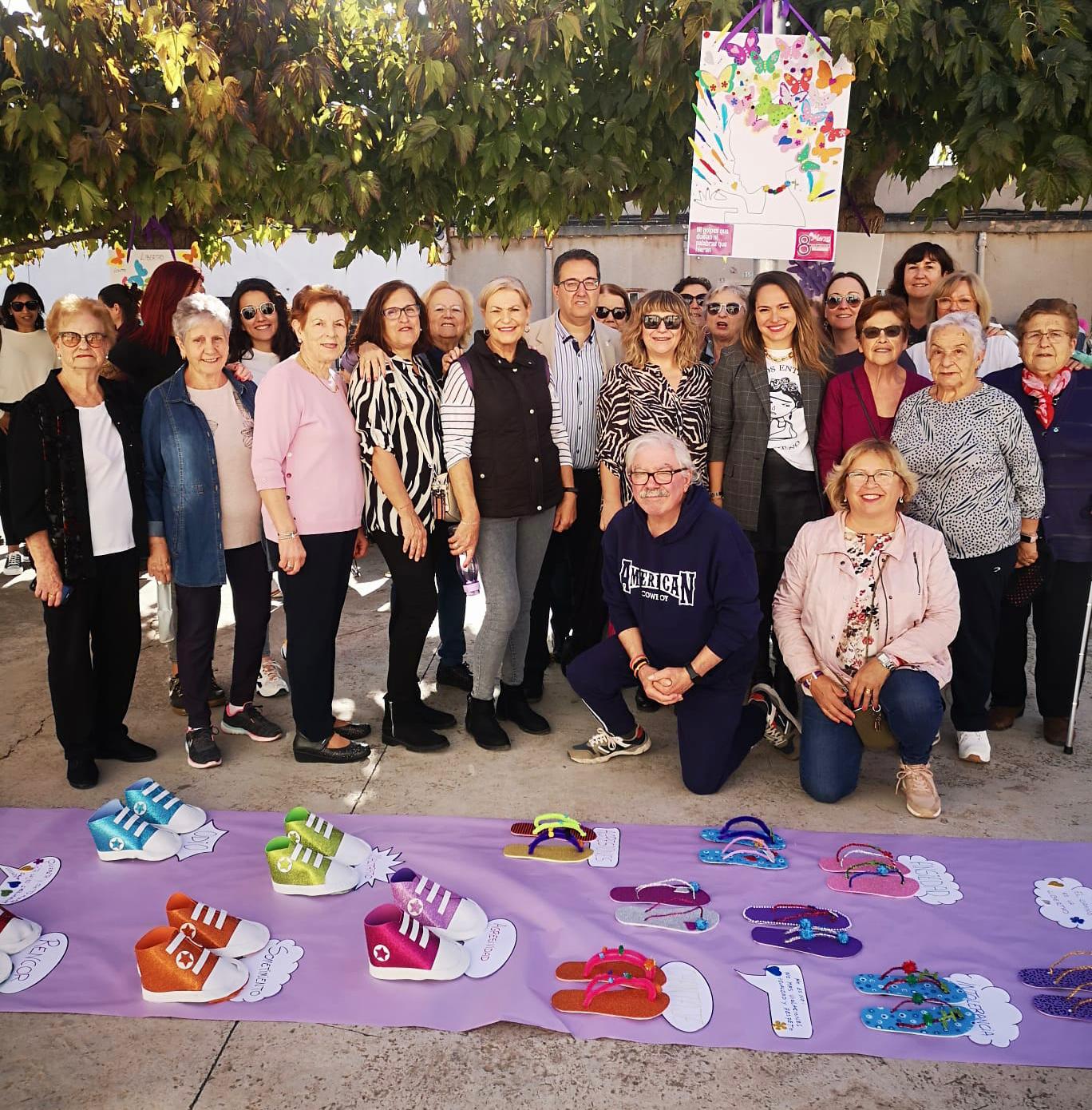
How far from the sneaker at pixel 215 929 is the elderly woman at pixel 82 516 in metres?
1.22

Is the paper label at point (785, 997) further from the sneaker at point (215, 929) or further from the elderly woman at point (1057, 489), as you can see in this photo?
the elderly woman at point (1057, 489)

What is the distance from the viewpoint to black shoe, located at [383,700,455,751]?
12.8 feet

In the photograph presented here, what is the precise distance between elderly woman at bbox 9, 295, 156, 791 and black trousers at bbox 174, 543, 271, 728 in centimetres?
18

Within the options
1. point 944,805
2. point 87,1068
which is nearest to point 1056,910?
point 944,805

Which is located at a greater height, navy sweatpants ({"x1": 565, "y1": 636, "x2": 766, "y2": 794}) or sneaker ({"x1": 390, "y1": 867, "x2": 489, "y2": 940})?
navy sweatpants ({"x1": 565, "y1": 636, "x2": 766, "y2": 794})

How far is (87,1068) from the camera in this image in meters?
2.25

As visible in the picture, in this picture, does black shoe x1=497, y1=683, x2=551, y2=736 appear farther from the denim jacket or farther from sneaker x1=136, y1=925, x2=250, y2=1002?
sneaker x1=136, y1=925, x2=250, y2=1002

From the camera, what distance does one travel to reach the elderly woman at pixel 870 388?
12.5 ft

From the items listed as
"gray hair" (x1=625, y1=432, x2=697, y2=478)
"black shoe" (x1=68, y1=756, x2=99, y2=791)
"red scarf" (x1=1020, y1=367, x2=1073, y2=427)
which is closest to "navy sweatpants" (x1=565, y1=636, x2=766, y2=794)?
"gray hair" (x1=625, y1=432, x2=697, y2=478)

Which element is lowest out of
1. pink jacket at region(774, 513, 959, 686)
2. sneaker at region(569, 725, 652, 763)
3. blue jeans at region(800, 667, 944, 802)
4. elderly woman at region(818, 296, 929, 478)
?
sneaker at region(569, 725, 652, 763)

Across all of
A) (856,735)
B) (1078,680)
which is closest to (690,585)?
(856,735)

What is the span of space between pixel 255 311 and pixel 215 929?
2640 millimetres

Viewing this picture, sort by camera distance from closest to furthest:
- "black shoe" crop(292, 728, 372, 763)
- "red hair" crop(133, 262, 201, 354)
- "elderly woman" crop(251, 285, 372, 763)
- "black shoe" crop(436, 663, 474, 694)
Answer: "elderly woman" crop(251, 285, 372, 763), "black shoe" crop(292, 728, 372, 763), "red hair" crop(133, 262, 201, 354), "black shoe" crop(436, 663, 474, 694)

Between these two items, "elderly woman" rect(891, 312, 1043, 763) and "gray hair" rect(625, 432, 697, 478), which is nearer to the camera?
"gray hair" rect(625, 432, 697, 478)
